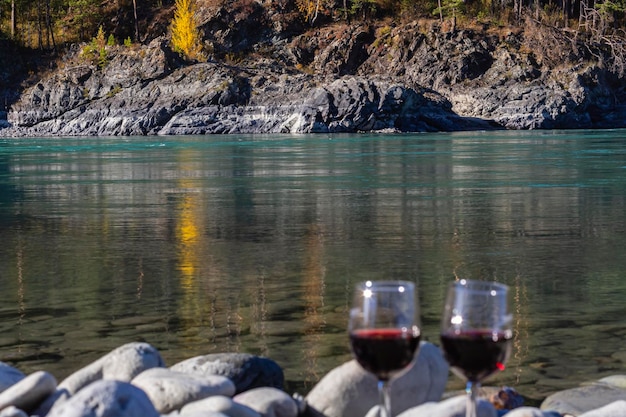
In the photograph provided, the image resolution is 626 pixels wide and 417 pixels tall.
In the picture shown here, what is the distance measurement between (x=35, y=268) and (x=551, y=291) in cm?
491

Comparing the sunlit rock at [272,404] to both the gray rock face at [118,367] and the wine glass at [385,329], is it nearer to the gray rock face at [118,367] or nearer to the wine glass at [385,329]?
the gray rock face at [118,367]

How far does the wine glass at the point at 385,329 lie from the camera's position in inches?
135

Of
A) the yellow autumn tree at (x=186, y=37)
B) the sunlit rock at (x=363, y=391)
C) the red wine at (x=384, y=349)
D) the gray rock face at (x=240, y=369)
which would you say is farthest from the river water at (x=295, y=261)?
the yellow autumn tree at (x=186, y=37)

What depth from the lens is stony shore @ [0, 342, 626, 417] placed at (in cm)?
489

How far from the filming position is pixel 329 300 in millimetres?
8891

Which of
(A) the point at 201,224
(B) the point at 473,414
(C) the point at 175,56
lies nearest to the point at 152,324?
(B) the point at 473,414

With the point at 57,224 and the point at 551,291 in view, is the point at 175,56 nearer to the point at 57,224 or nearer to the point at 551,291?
the point at 57,224

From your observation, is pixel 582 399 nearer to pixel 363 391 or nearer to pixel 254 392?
pixel 363 391

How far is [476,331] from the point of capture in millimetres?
3480

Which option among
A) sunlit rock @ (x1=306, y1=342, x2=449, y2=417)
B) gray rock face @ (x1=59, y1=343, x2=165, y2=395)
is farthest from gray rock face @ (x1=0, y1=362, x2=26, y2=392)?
sunlit rock @ (x1=306, y1=342, x2=449, y2=417)

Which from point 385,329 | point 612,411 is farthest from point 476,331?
point 612,411

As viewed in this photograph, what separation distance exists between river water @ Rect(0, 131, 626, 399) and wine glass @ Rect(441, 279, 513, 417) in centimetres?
289

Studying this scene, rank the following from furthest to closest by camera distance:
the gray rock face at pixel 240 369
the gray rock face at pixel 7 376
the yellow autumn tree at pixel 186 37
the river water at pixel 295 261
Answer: the yellow autumn tree at pixel 186 37 → the river water at pixel 295 261 → the gray rock face at pixel 240 369 → the gray rock face at pixel 7 376

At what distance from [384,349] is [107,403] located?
1462mm
